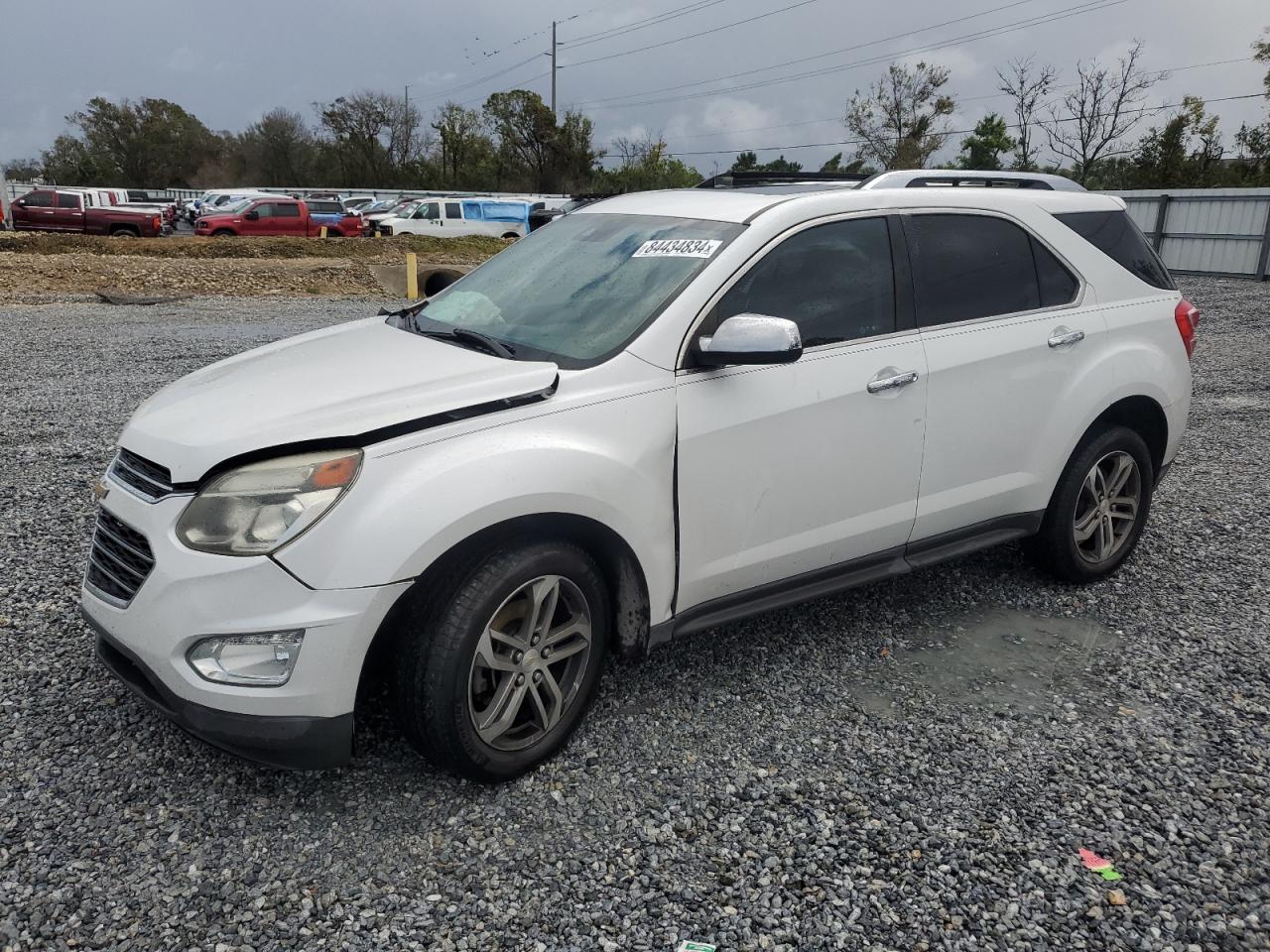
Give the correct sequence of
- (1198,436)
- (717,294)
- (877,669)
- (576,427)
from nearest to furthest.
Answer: (576,427) < (717,294) < (877,669) < (1198,436)

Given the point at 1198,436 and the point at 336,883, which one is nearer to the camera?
the point at 336,883

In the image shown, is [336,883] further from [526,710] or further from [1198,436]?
[1198,436]

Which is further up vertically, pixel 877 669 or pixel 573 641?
pixel 573 641

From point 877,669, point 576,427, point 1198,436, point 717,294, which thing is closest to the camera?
point 576,427

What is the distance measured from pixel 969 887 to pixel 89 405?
26.1 feet

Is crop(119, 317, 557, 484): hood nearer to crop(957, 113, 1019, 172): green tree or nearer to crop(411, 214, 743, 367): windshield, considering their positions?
crop(411, 214, 743, 367): windshield

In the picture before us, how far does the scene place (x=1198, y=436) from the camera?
7879 millimetres

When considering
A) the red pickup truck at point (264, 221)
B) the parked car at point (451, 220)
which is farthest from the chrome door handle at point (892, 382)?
the red pickup truck at point (264, 221)

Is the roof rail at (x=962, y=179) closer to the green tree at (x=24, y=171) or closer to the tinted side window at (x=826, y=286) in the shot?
the tinted side window at (x=826, y=286)

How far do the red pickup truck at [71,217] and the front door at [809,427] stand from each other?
3133 centimetres

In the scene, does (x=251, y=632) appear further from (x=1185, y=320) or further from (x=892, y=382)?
(x=1185, y=320)

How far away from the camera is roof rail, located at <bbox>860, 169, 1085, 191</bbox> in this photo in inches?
155

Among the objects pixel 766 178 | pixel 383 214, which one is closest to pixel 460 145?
pixel 383 214

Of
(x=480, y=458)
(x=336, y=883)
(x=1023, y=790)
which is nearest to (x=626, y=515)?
(x=480, y=458)
